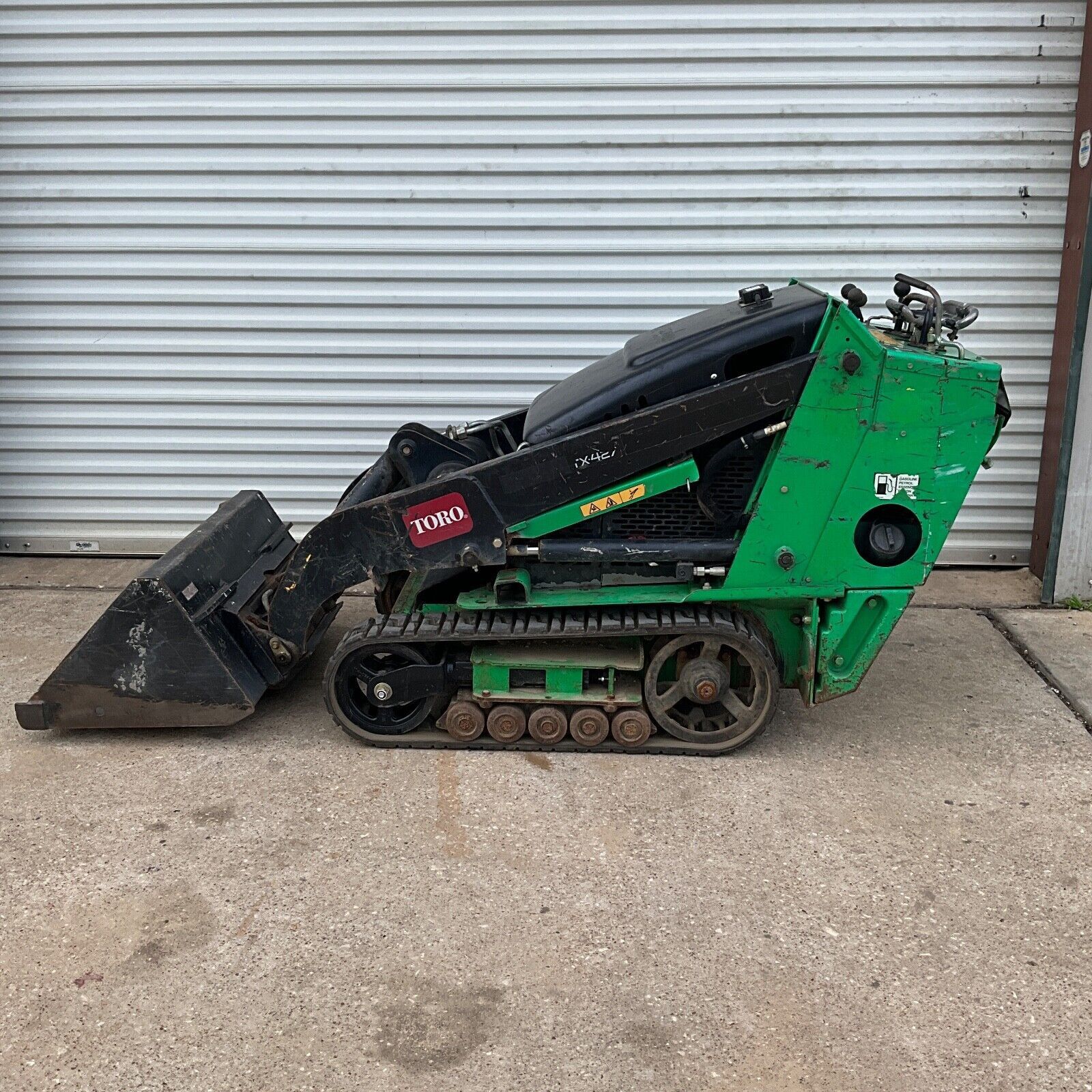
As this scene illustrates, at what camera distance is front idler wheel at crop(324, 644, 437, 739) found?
4547 millimetres

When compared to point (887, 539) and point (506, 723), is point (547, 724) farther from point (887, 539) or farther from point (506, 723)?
point (887, 539)

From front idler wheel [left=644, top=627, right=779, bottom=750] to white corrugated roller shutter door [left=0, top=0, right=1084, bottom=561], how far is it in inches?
102

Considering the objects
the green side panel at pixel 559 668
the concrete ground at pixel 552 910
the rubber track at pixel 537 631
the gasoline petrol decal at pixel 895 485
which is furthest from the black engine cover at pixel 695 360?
the concrete ground at pixel 552 910

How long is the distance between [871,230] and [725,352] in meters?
2.60

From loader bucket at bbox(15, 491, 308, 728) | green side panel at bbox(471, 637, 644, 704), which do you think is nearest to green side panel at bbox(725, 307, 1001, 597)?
green side panel at bbox(471, 637, 644, 704)

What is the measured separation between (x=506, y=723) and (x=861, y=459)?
1.69 metres

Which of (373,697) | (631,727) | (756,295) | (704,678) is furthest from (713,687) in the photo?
(756,295)

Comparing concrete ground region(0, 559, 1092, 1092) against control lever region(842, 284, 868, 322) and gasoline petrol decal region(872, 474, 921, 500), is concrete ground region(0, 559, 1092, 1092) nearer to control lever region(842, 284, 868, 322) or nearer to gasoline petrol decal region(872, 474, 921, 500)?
gasoline petrol decal region(872, 474, 921, 500)

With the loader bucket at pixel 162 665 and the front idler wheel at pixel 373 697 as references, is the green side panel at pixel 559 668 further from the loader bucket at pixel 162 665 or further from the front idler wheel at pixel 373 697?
the loader bucket at pixel 162 665

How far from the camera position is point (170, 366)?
22.3 ft

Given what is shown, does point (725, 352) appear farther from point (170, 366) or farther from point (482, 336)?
point (170, 366)

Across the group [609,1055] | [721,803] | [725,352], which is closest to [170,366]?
[725,352]

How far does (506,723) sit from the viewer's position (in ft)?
15.1

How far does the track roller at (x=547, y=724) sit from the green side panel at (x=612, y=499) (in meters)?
0.70
